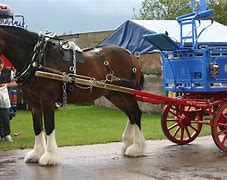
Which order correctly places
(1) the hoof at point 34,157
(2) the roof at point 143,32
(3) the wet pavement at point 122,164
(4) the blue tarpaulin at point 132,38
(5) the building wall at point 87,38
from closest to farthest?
(3) the wet pavement at point 122,164
(1) the hoof at point 34,157
(2) the roof at point 143,32
(4) the blue tarpaulin at point 132,38
(5) the building wall at point 87,38

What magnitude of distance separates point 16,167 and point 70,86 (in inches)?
59.9

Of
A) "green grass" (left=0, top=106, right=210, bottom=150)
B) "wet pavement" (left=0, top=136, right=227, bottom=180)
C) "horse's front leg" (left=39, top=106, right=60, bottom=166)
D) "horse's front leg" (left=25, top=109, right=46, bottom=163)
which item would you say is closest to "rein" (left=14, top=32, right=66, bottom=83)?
"horse's front leg" (left=39, top=106, right=60, bottom=166)

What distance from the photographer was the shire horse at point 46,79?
7570 millimetres

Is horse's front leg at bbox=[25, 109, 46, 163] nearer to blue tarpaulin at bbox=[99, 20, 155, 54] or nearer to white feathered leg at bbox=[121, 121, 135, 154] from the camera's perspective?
white feathered leg at bbox=[121, 121, 135, 154]

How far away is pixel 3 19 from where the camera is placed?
17625mm

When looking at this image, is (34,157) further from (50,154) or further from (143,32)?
(143,32)

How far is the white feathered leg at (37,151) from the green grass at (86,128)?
180 cm

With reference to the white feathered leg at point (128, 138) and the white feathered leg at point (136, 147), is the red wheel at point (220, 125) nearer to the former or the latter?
the white feathered leg at point (136, 147)

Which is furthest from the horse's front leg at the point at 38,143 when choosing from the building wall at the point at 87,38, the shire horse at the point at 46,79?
the building wall at the point at 87,38

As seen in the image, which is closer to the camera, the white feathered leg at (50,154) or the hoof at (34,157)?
the white feathered leg at (50,154)

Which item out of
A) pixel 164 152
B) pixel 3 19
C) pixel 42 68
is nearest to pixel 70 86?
pixel 42 68

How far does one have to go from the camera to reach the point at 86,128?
1277 cm

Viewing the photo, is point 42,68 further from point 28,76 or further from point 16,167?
point 16,167

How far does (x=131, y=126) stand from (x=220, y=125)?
158 centimetres
